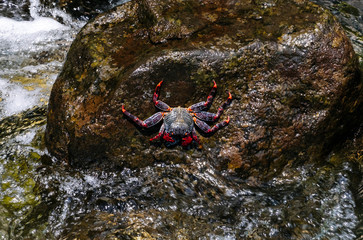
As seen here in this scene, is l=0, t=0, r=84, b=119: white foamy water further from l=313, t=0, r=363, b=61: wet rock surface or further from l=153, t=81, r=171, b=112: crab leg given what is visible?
l=313, t=0, r=363, b=61: wet rock surface

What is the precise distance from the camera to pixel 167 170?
15.2 ft

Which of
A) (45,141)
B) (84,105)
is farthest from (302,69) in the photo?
(45,141)

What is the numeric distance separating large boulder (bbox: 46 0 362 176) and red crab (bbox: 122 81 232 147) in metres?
0.10

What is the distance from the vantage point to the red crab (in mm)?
4477

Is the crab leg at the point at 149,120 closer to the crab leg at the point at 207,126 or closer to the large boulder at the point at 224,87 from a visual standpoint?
the large boulder at the point at 224,87

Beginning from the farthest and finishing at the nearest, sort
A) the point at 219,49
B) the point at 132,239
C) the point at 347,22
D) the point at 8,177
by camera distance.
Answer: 1. the point at 347,22
2. the point at 8,177
3. the point at 219,49
4. the point at 132,239

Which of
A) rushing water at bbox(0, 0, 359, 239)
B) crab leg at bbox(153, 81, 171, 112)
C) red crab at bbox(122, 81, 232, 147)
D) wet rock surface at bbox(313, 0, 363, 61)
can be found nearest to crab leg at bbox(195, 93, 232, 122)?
red crab at bbox(122, 81, 232, 147)

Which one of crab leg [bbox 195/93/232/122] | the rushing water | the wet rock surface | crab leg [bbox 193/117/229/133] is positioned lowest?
the rushing water

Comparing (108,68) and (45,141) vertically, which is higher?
(108,68)

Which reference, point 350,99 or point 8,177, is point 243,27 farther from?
point 8,177

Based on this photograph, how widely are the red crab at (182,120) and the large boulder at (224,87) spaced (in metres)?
0.10

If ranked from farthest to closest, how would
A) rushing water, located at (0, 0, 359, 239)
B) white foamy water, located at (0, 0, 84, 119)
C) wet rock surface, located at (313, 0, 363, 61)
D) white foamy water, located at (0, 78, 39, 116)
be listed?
wet rock surface, located at (313, 0, 363, 61) < white foamy water, located at (0, 0, 84, 119) < white foamy water, located at (0, 78, 39, 116) < rushing water, located at (0, 0, 359, 239)

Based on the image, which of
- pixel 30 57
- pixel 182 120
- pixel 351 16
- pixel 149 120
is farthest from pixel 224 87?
pixel 351 16

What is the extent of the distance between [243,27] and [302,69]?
0.99m
